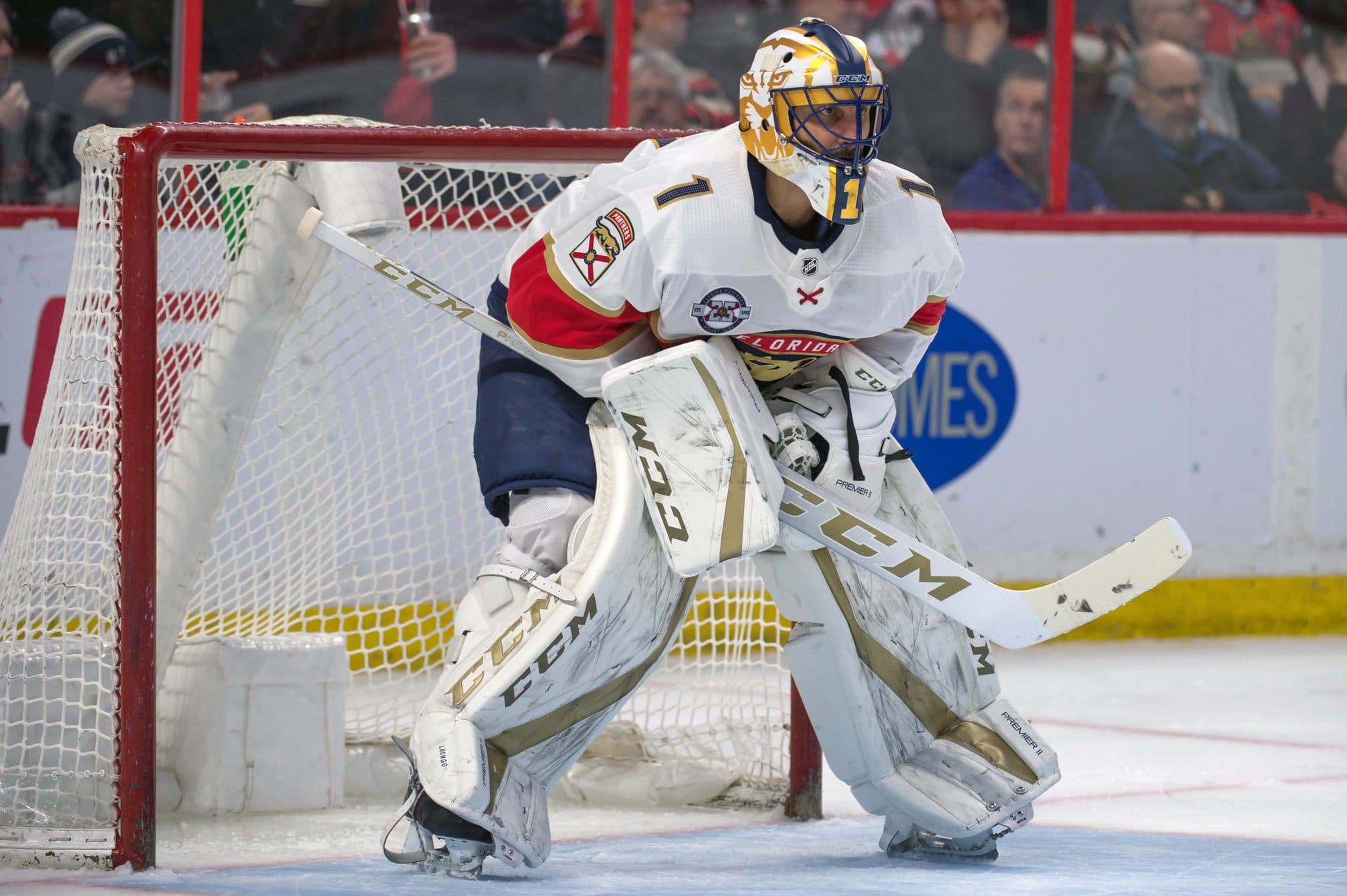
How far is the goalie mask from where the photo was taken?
2422mm

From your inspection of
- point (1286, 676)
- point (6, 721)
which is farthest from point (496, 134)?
point (1286, 676)

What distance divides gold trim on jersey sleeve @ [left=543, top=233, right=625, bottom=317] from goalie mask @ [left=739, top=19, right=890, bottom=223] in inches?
10.6

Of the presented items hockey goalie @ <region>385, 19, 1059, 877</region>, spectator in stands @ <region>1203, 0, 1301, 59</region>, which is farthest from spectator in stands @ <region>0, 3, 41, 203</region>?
spectator in stands @ <region>1203, 0, 1301, 59</region>

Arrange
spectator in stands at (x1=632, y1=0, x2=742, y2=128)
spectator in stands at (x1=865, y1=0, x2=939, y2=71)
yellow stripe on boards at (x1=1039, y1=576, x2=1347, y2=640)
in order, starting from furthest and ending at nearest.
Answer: yellow stripe on boards at (x1=1039, y1=576, x2=1347, y2=640) → spectator in stands at (x1=865, y1=0, x2=939, y2=71) → spectator in stands at (x1=632, y1=0, x2=742, y2=128)

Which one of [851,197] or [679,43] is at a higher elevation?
[679,43]

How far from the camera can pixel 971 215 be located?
4.82 metres

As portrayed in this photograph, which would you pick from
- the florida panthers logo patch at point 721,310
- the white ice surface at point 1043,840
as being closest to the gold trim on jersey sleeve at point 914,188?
the florida panthers logo patch at point 721,310

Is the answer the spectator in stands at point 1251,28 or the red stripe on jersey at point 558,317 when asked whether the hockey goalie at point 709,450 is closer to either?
the red stripe on jersey at point 558,317

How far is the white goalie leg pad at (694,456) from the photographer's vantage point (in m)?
2.42

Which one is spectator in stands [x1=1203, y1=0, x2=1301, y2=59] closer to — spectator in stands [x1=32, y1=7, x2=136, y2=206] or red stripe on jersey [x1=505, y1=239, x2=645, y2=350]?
spectator in stands [x1=32, y1=7, x2=136, y2=206]

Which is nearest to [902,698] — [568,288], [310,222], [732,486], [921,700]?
[921,700]

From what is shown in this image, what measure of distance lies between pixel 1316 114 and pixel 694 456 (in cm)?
332

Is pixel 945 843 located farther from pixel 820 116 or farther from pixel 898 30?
pixel 898 30

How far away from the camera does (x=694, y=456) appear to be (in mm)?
2449
